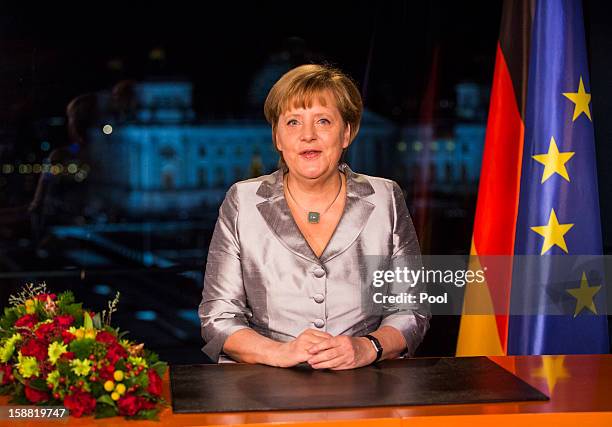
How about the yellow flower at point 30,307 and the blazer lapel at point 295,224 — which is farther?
the blazer lapel at point 295,224

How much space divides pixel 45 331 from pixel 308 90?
1024 mm

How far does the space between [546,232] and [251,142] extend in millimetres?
1846

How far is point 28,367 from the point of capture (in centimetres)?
181

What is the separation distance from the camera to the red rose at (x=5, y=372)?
6.31ft

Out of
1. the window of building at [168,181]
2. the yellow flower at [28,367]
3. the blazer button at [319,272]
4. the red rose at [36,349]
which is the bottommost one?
the yellow flower at [28,367]

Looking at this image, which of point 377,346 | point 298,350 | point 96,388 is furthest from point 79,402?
point 377,346

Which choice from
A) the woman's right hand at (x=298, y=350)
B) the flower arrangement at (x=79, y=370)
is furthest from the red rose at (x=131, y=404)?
the woman's right hand at (x=298, y=350)

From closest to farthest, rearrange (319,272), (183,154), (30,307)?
(30,307) → (319,272) → (183,154)

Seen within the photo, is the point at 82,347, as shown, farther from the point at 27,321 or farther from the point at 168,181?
the point at 168,181

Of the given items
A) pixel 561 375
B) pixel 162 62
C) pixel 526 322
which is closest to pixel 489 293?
pixel 526 322

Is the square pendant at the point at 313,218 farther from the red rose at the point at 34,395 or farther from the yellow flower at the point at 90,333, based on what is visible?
the red rose at the point at 34,395

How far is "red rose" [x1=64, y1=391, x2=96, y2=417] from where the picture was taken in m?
1.76

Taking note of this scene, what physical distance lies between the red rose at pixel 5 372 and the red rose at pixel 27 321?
92 millimetres

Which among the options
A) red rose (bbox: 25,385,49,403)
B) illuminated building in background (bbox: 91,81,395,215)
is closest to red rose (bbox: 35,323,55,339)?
red rose (bbox: 25,385,49,403)
